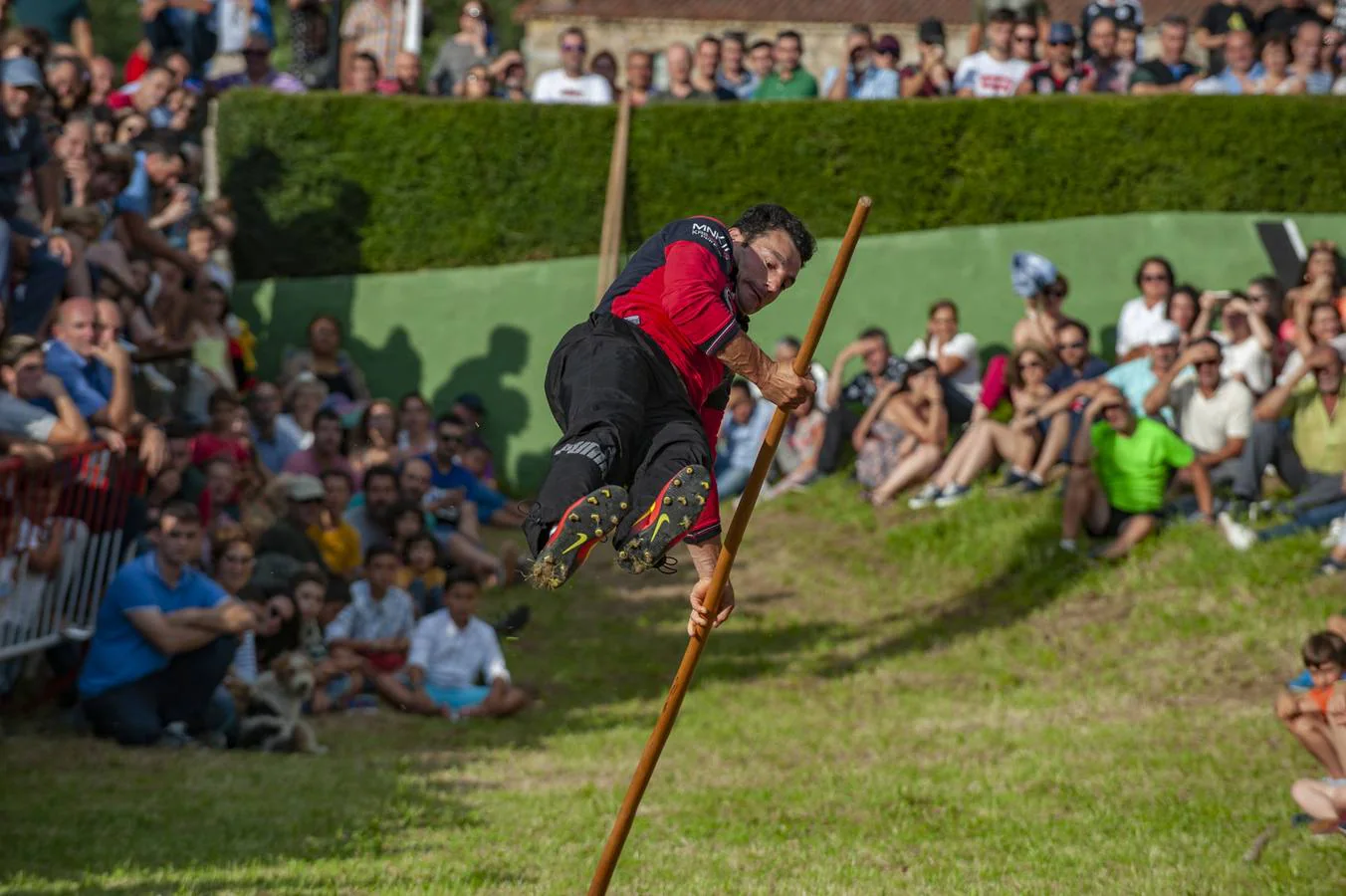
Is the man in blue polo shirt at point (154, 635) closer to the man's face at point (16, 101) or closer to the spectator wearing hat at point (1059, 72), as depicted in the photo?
the man's face at point (16, 101)

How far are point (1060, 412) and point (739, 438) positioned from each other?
10.9 feet

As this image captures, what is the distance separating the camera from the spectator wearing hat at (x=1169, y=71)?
18875mm

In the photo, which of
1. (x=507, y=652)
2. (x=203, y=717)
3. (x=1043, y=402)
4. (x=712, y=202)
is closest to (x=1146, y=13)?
(x=712, y=202)

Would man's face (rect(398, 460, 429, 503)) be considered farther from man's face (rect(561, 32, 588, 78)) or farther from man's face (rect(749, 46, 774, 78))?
man's face (rect(749, 46, 774, 78))

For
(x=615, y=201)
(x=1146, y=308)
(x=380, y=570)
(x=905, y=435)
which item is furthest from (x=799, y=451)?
(x=380, y=570)

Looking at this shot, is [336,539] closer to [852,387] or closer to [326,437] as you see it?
[326,437]

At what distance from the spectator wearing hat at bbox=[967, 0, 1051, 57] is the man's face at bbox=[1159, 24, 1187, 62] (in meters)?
1.31

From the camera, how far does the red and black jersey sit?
656cm

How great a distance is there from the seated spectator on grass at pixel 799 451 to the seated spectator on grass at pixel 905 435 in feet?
2.24

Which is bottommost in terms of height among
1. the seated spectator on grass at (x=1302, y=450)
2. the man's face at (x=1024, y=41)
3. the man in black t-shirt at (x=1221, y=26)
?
the seated spectator on grass at (x=1302, y=450)

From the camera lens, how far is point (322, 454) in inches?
570

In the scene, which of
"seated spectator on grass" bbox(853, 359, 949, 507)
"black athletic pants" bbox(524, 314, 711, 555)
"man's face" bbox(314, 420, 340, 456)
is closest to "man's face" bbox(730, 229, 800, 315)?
"black athletic pants" bbox(524, 314, 711, 555)

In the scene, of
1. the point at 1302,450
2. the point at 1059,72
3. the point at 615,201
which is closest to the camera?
the point at 1302,450

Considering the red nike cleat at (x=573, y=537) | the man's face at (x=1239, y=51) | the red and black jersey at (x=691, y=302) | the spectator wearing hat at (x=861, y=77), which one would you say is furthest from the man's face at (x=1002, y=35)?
the red nike cleat at (x=573, y=537)
